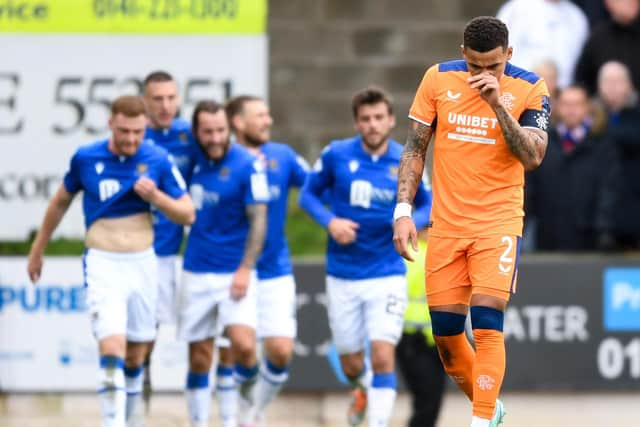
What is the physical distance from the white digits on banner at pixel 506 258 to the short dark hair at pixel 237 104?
3582mm

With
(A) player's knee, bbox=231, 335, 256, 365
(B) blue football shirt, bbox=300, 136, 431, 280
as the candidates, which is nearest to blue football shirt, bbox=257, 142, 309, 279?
(B) blue football shirt, bbox=300, 136, 431, 280

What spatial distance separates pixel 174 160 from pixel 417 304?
206cm

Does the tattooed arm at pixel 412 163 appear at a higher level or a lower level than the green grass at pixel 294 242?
higher

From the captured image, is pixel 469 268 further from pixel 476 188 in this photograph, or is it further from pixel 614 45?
pixel 614 45

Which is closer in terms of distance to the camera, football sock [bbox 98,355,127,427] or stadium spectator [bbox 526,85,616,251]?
football sock [bbox 98,355,127,427]

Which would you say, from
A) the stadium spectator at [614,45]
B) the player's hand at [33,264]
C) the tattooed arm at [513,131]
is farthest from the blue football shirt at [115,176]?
the stadium spectator at [614,45]

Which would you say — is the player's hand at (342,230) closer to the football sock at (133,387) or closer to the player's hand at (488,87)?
the football sock at (133,387)

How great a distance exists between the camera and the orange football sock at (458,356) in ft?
29.2

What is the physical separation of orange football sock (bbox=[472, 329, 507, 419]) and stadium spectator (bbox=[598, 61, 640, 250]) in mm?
5552

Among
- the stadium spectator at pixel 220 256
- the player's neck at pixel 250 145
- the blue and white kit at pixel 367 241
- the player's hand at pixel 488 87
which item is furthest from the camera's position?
the player's neck at pixel 250 145

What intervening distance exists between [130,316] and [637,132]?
5291mm

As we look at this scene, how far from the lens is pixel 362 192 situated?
11.2 metres

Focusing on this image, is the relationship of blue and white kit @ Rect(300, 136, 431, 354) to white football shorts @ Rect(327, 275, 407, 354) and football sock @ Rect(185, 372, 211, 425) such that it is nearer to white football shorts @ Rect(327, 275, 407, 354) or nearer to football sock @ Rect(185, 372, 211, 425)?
white football shorts @ Rect(327, 275, 407, 354)

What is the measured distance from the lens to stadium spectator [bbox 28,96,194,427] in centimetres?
1033
